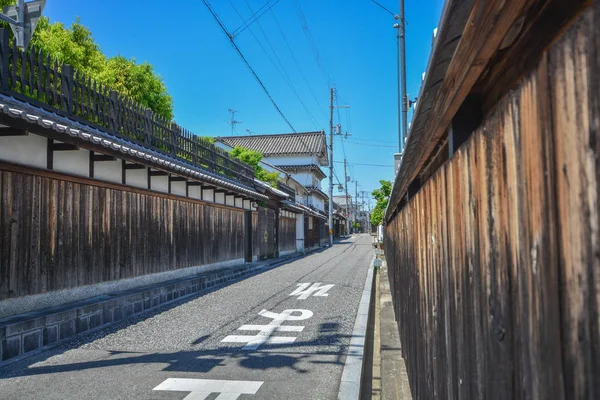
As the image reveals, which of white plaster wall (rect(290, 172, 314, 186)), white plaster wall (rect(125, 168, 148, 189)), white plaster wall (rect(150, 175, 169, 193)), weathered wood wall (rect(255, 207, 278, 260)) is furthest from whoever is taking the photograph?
white plaster wall (rect(290, 172, 314, 186))

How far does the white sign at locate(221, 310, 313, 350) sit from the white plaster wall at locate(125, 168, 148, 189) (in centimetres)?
477

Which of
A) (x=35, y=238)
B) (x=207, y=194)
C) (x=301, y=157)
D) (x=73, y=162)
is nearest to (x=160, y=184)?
(x=207, y=194)

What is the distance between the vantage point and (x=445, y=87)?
6.89 ft

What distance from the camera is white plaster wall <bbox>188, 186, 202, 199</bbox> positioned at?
14.9 metres

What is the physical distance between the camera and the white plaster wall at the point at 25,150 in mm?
6898

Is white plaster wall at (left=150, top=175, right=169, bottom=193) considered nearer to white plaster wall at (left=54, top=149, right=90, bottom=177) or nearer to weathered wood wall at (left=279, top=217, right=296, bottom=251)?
white plaster wall at (left=54, top=149, right=90, bottom=177)

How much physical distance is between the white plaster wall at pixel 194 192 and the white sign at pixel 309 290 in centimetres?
483

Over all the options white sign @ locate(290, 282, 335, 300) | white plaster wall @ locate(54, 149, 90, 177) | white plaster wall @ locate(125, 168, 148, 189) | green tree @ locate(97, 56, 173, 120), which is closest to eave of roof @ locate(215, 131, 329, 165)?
green tree @ locate(97, 56, 173, 120)

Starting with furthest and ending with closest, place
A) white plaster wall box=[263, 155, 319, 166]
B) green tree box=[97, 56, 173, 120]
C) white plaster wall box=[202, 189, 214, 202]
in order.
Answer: white plaster wall box=[263, 155, 319, 166]
green tree box=[97, 56, 173, 120]
white plaster wall box=[202, 189, 214, 202]

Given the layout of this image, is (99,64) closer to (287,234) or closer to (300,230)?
(287,234)

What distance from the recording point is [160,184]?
41.7ft

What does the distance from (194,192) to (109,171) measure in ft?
17.4

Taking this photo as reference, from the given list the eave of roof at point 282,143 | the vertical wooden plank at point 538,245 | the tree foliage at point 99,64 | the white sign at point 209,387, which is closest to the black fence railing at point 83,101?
the tree foliage at point 99,64

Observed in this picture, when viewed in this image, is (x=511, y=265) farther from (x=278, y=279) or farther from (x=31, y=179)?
(x=278, y=279)
